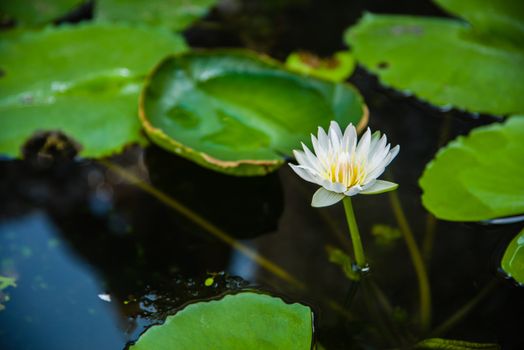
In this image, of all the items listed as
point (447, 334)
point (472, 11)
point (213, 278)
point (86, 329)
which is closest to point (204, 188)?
point (213, 278)

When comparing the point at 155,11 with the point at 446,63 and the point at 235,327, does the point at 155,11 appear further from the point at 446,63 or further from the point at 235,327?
the point at 235,327

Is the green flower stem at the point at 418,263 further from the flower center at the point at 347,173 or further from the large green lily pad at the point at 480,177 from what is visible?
the flower center at the point at 347,173

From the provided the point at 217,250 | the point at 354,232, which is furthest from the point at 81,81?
the point at 354,232

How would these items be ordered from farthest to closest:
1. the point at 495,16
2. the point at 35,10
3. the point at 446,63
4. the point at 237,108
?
1. the point at 35,10
2. the point at 495,16
3. the point at 446,63
4. the point at 237,108

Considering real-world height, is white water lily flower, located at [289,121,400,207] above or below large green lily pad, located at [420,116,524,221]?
above

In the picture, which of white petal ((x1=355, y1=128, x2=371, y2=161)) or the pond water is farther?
the pond water

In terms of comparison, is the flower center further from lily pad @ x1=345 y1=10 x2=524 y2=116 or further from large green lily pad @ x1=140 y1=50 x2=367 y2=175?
lily pad @ x1=345 y1=10 x2=524 y2=116

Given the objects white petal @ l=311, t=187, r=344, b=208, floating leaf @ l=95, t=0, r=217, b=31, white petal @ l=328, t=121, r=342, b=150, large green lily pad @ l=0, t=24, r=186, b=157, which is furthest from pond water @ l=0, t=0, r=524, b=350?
floating leaf @ l=95, t=0, r=217, b=31
